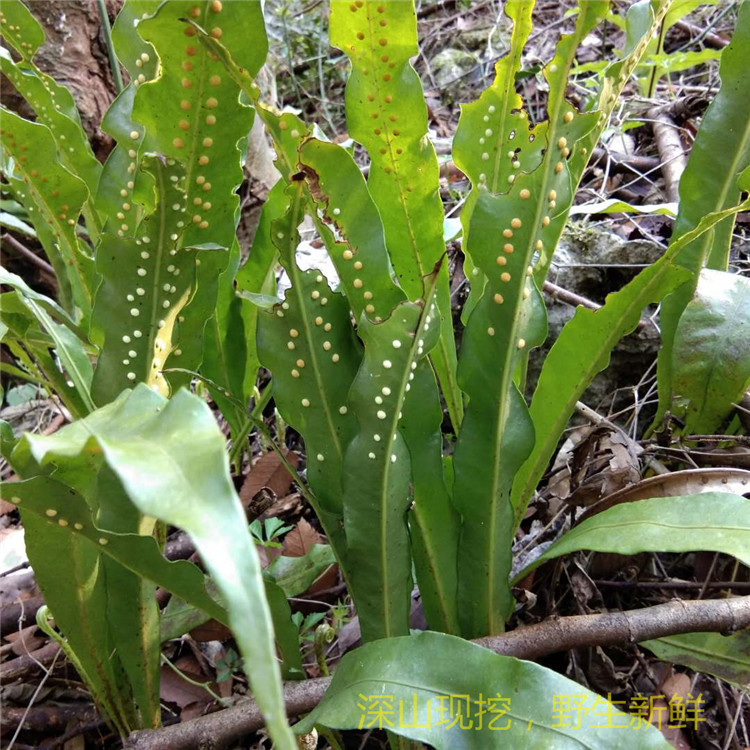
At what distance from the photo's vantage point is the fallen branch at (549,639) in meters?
0.77

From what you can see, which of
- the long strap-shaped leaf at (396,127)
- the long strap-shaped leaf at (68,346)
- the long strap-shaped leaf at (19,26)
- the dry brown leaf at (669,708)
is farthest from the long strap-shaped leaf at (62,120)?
the dry brown leaf at (669,708)

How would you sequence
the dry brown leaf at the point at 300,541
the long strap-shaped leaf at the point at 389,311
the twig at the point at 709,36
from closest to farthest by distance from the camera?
the long strap-shaped leaf at the point at 389,311, the dry brown leaf at the point at 300,541, the twig at the point at 709,36

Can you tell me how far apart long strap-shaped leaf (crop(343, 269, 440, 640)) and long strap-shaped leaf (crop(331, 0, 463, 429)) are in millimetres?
197

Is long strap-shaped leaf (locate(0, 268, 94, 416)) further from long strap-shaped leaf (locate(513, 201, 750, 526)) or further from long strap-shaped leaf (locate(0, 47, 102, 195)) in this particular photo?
long strap-shaped leaf (locate(513, 201, 750, 526))

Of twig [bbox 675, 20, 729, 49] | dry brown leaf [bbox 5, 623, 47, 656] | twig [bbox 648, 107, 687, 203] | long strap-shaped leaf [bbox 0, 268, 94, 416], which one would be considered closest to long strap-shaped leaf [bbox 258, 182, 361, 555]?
long strap-shaped leaf [bbox 0, 268, 94, 416]

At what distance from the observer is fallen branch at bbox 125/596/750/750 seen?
0.77 meters

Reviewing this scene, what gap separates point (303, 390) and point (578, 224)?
96 centimetres

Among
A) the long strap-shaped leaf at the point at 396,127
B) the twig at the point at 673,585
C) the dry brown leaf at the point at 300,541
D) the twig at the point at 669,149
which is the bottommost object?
the dry brown leaf at the point at 300,541

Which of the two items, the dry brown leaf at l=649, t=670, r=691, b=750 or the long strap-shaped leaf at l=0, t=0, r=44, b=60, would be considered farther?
the long strap-shaped leaf at l=0, t=0, r=44, b=60

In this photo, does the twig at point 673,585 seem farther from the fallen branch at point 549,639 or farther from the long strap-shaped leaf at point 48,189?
the long strap-shaped leaf at point 48,189

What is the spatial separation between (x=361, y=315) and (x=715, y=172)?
624 mm

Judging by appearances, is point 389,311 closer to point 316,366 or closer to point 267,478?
point 316,366

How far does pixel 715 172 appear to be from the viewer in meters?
0.96

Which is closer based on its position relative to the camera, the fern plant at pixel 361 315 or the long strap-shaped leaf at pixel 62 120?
the fern plant at pixel 361 315
